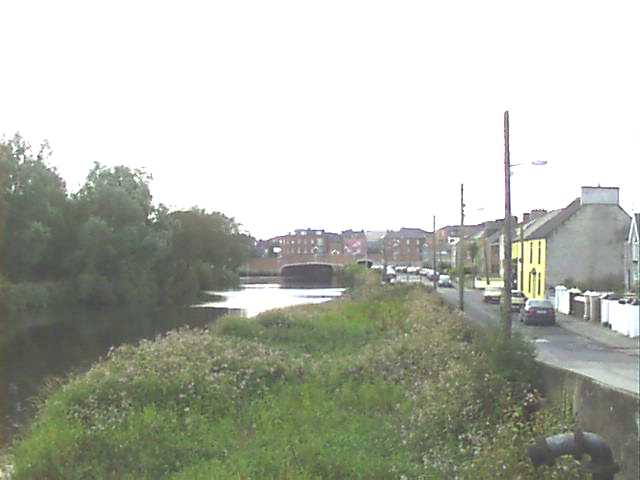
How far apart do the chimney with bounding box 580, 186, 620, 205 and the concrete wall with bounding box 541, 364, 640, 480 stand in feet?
138

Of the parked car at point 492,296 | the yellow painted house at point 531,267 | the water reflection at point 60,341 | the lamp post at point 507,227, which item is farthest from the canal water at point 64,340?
the yellow painted house at point 531,267

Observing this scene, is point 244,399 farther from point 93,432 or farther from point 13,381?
point 13,381

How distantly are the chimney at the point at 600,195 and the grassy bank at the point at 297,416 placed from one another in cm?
3334

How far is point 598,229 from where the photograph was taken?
5259cm

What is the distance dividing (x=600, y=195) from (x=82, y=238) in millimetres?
38312

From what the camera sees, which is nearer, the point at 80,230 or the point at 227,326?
the point at 227,326

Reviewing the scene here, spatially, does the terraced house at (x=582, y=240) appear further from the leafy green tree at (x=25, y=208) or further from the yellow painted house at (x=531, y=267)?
the leafy green tree at (x=25, y=208)

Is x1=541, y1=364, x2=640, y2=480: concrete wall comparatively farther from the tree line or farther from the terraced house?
the tree line

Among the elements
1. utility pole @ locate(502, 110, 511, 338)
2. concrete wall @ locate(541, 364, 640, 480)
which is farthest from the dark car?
concrete wall @ locate(541, 364, 640, 480)

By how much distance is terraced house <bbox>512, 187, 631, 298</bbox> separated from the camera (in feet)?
164

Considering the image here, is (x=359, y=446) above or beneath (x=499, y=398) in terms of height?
beneath

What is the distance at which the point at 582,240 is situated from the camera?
52938 mm

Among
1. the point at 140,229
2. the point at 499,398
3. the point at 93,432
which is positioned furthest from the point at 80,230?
the point at 499,398

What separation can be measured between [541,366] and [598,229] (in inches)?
1642
